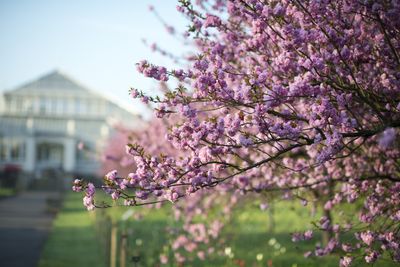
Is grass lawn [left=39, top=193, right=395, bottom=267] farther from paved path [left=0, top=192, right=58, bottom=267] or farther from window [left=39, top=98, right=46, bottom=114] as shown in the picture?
window [left=39, top=98, right=46, bottom=114]

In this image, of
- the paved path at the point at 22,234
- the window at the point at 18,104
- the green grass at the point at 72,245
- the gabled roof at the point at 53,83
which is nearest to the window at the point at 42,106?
Answer: the gabled roof at the point at 53,83

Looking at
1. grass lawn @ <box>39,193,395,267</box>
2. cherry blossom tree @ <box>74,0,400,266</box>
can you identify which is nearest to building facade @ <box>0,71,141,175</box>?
grass lawn @ <box>39,193,395,267</box>

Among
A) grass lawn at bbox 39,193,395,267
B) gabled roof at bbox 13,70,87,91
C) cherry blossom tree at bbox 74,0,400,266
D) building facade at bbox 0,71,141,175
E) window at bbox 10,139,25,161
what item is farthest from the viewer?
gabled roof at bbox 13,70,87,91

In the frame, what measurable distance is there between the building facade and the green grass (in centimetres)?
3815

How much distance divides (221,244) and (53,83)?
5589 cm

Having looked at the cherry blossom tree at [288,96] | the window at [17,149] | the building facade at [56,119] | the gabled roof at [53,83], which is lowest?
the cherry blossom tree at [288,96]

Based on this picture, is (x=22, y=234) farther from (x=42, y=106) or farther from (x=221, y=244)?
(x=42, y=106)

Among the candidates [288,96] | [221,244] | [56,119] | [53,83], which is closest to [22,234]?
[221,244]

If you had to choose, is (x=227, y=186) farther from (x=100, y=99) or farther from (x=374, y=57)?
(x=100, y=99)

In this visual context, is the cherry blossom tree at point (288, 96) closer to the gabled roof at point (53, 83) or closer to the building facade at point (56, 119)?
the building facade at point (56, 119)

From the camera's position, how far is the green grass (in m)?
11.8

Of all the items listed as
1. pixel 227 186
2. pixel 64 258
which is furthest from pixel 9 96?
pixel 227 186

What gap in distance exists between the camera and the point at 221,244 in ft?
34.0

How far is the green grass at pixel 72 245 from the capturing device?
1184cm
